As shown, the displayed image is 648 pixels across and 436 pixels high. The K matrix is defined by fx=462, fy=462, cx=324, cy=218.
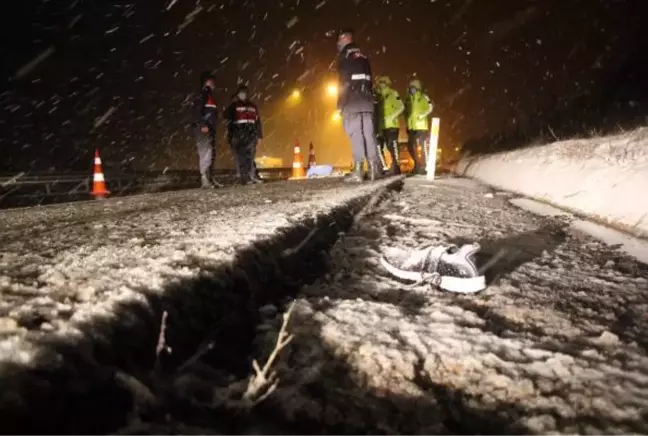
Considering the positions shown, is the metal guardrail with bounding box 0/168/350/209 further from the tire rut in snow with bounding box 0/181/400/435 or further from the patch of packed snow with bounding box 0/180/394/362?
the tire rut in snow with bounding box 0/181/400/435

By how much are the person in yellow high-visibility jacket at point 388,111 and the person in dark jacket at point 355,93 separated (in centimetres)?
250

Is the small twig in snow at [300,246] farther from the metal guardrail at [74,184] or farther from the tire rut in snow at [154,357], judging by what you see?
the metal guardrail at [74,184]

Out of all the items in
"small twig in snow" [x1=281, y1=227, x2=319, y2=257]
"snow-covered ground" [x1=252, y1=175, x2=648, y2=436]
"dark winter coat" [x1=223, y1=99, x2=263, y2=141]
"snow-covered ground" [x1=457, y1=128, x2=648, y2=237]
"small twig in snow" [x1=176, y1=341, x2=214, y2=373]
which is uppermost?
"dark winter coat" [x1=223, y1=99, x2=263, y2=141]

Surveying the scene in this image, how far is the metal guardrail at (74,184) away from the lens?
10.2 m

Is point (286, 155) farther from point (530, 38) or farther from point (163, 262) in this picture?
point (163, 262)

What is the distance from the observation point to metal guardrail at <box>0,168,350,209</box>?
33.4 ft

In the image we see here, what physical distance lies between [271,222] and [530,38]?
27469mm

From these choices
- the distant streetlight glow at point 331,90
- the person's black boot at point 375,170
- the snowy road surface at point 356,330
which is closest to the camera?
the snowy road surface at point 356,330

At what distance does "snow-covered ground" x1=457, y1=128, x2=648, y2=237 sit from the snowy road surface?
1144 millimetres

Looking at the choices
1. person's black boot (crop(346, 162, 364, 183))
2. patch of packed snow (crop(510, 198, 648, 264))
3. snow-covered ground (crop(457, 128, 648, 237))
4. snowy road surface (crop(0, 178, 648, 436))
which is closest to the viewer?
snowy road surface (crop(0, 178, 648, 436))

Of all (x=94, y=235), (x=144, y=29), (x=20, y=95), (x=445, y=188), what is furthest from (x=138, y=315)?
(x=144, y=29)

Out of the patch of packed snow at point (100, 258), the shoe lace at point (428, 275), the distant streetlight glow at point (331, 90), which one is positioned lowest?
the shoe lace at point (428, 275)

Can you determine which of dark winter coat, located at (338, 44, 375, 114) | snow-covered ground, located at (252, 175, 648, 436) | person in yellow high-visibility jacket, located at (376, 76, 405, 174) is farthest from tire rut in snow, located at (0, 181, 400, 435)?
person in yellow high-visibility jacket, located at (376, 76, 405, 174)

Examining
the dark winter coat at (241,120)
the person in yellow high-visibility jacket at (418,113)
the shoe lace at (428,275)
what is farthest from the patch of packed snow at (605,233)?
the dark winter coat at (241,120)
